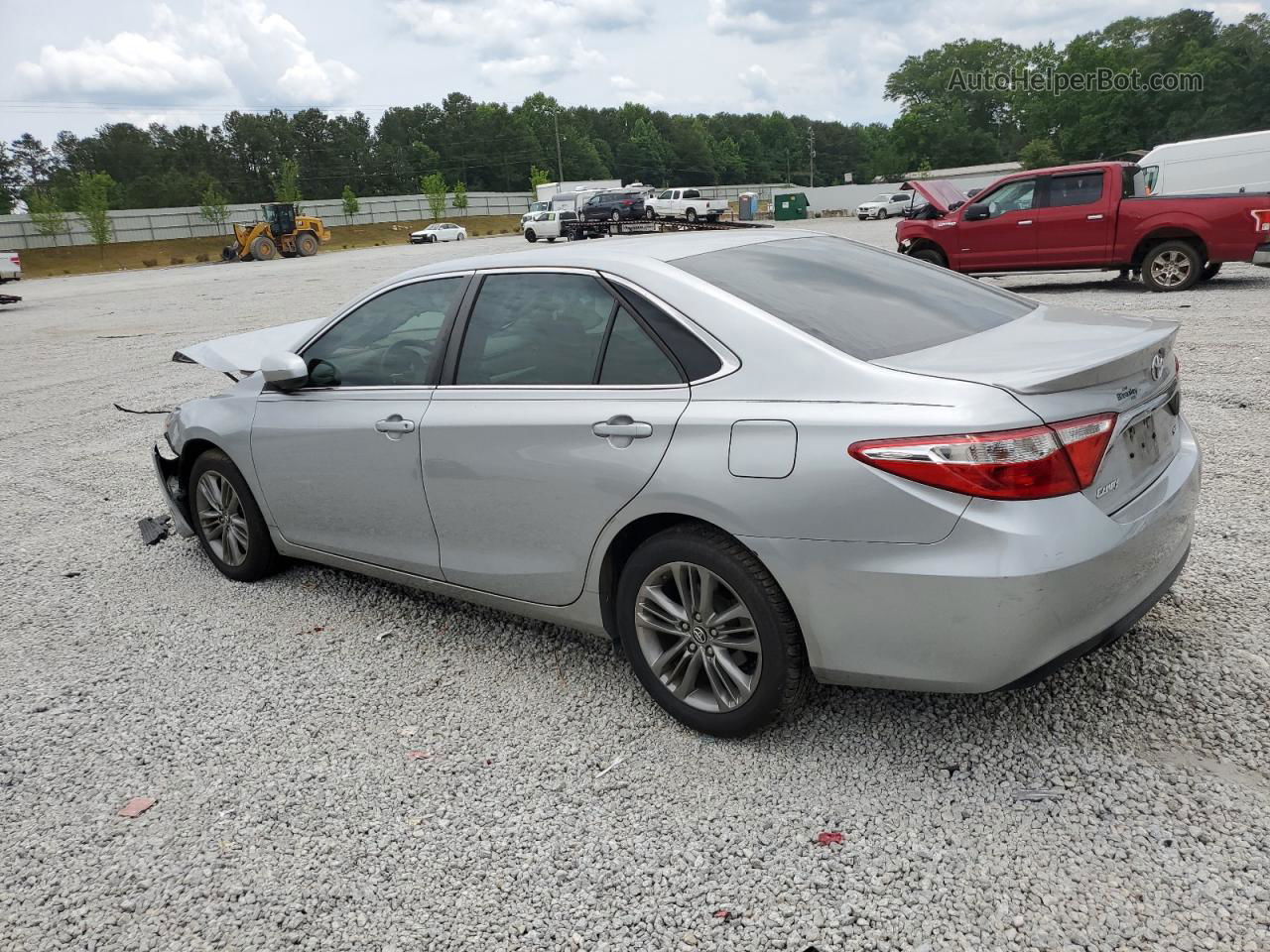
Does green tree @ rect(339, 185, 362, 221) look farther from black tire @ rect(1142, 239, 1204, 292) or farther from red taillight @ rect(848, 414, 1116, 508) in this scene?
red taillight @ rect(848, 414, 1116, 508)

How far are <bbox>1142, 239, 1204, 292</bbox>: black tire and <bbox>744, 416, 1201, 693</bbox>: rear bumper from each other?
1163cm

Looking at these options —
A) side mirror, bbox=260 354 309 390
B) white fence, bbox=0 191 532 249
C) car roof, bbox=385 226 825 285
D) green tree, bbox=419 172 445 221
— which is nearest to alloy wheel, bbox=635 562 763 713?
car roof, bbox=385 226 825 285

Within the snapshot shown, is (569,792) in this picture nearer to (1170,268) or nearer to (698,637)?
(698,637)

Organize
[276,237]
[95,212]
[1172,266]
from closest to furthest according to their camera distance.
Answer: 1. [1172,266]
2. [276,237]
3. [95,212]

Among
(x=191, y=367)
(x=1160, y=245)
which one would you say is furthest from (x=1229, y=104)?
(x=191, y=367)

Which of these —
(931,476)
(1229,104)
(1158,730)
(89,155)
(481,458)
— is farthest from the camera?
(89,155)

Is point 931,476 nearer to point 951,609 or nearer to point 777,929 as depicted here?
point 951,609

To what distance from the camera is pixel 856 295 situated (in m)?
3.36

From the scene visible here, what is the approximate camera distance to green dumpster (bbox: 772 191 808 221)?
2405 inches

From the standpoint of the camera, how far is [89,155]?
107812mm

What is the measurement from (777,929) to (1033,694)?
1.41 m

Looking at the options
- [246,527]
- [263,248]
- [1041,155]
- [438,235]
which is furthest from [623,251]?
[1041,155]

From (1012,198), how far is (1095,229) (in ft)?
4.35

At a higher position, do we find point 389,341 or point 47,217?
point 47,217
